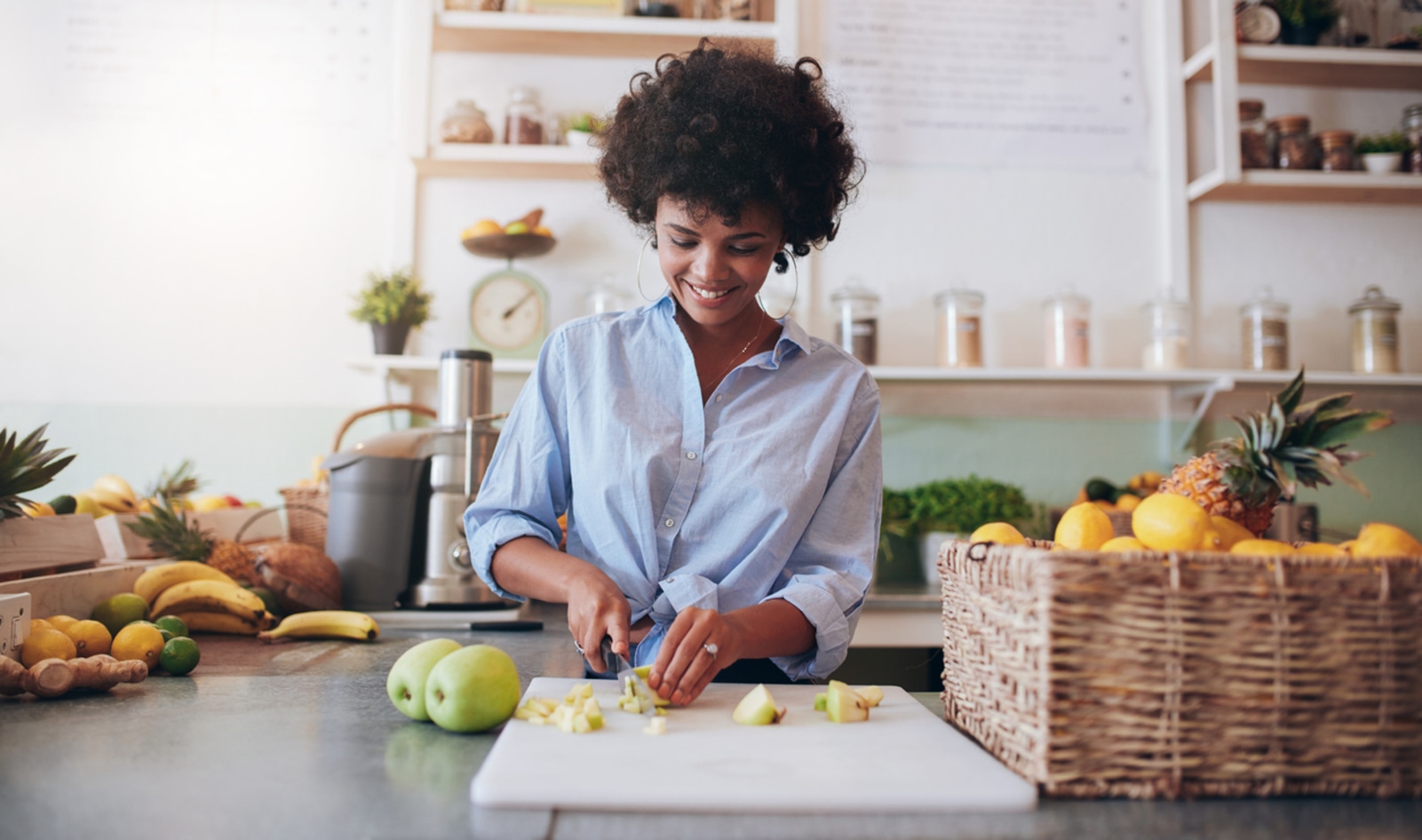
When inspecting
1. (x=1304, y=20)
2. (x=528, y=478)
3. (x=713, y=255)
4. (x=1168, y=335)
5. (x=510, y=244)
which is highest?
(x=1304, y=20)

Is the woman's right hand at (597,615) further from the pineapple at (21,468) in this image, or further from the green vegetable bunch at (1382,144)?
the green vegetable bunch at (1382,144)

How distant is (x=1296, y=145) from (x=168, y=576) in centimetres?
266

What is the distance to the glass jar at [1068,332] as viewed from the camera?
7.75 ft

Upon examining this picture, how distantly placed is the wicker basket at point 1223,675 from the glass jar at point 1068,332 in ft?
5.86

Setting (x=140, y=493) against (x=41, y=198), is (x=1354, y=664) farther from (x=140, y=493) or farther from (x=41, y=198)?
(x=41, y=198)

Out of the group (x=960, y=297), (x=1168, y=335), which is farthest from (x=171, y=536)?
(x=1168, y=335)

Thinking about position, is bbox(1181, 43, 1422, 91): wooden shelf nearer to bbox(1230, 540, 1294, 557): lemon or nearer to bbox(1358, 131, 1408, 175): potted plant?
bbox(1358, 131, 1408, 175): potted plant

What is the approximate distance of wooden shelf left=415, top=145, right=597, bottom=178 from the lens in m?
2.29

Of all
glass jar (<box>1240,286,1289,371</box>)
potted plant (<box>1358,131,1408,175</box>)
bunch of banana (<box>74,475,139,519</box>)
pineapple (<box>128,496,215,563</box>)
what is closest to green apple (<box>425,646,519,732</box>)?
pineapple (<box>128,496,215,563</box>)

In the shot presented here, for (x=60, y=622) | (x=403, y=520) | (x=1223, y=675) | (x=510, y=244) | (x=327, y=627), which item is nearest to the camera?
(x=1223, y=675)

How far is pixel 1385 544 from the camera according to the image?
0.69 meters

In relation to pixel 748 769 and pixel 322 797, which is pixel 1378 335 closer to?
pixel 748 769

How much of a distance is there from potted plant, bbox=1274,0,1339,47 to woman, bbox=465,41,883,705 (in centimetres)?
197

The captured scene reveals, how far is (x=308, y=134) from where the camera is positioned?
2.44 m
